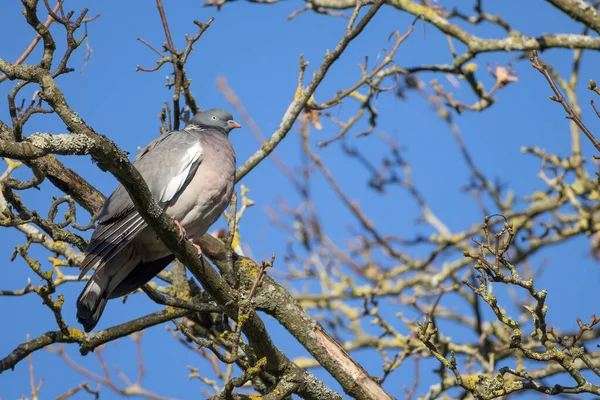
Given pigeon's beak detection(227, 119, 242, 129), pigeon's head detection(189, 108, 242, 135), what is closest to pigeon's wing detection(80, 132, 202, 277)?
pigeon's head detection(189, 108, 242, 135)

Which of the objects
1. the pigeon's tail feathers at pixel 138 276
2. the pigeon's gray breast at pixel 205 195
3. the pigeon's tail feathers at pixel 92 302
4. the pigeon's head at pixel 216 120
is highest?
the pigeon's head at pixel 216 120

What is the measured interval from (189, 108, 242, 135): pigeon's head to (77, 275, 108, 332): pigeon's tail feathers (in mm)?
1512

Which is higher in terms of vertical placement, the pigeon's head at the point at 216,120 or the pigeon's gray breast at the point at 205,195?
the pigeon's head at the point at 216,120

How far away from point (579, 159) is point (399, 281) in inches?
72.6

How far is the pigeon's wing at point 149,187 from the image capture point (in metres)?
4.06

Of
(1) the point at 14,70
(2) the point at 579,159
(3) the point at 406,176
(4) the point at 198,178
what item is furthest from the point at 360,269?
(1) the point at 14,70

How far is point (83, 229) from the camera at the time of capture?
4066mm

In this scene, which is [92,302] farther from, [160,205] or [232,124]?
[232,124]

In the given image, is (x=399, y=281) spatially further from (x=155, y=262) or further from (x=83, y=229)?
(x=83, y=229)

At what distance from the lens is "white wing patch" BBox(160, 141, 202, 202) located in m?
4.48

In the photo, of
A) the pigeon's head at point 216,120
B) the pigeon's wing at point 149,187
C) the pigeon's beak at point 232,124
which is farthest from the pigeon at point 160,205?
the pigeon's beak at point 232,124

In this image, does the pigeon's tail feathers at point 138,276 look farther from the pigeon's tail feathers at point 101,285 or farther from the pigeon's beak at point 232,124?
the pigeon's beak at point 232,124

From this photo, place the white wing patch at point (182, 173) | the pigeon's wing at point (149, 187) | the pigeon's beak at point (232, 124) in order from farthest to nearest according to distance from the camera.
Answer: the pigeon's beak at point (232, 124), the white wing patch at point (182, 173), the pigeon's wing at point (149, 187)

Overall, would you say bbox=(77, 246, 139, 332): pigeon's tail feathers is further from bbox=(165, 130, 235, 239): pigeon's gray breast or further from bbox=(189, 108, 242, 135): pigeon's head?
bbox=(189, 108, 242, 135): pigeon's head
